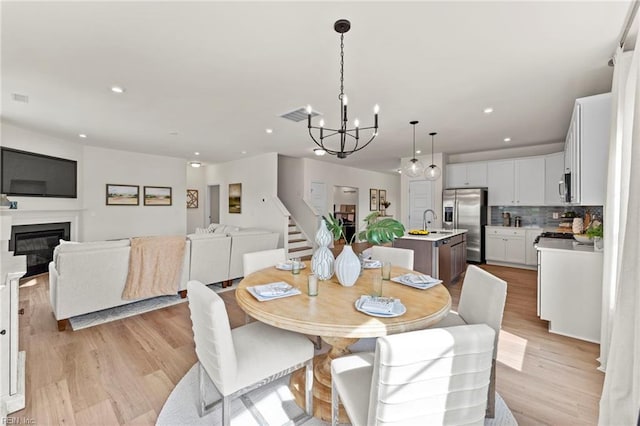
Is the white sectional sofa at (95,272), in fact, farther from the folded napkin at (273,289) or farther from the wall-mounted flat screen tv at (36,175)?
the wall-mounted flat screen tv at (36,175)

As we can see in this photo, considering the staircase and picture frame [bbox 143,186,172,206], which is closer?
the staircase

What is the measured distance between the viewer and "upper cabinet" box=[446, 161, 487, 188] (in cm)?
634

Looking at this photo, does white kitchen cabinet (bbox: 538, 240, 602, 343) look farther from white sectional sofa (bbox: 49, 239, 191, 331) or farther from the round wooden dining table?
white sectional sofa (bbox: 49, 239, 191, 331)

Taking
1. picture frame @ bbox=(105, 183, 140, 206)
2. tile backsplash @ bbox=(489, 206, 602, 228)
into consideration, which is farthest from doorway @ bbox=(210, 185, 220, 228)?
tile backsplash @ bbox=(489, 206, 602, 228)

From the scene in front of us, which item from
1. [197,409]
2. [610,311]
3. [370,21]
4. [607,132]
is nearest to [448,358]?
[197,409]

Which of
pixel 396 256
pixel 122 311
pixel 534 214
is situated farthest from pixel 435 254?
pixel 122 311

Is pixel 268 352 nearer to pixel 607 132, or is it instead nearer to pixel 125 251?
pixel 125 251

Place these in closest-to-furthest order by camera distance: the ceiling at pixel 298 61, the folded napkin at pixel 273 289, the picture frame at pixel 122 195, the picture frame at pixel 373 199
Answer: the folded napkin at pixel 273 289 < the ceiling at pixel 298 61 < the picture frame at pixel 122 195 < the picture frame at pixel 373 199

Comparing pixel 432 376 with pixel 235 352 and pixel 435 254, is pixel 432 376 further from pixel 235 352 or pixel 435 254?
pixel 435 254

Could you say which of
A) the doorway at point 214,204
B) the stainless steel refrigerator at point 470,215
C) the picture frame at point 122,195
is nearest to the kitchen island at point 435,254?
the stainless steel refrigerator at point 470,215

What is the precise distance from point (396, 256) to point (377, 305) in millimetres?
1403

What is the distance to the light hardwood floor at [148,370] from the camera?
1.81m

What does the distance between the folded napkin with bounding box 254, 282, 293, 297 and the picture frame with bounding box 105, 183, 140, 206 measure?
6.47m

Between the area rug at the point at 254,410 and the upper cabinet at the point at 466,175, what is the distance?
541cm
